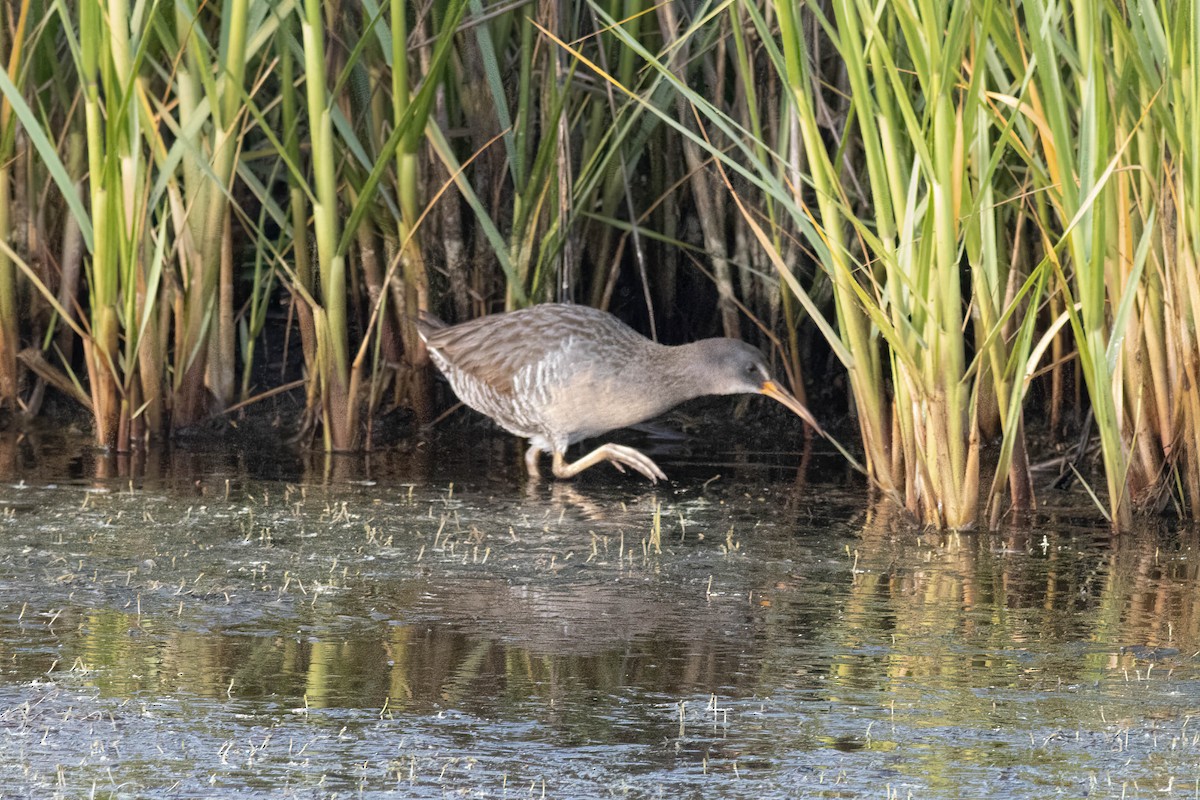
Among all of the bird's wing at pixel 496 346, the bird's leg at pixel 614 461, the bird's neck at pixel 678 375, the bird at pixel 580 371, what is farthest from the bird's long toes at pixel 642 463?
the bird's wing at pixel 496 346

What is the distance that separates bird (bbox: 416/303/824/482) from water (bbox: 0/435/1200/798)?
0.44m

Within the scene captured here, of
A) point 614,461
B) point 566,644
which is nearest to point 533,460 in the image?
point 614,461

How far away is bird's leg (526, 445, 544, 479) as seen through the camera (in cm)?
729

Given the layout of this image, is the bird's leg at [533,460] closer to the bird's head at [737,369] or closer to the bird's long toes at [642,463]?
the bird's long toes at [642,463]

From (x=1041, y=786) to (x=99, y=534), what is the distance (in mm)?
3363

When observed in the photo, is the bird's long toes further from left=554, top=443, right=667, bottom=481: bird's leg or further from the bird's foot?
the bird's foot

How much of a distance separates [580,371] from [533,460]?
47 cm

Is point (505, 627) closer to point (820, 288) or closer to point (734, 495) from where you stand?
point (734, 495)

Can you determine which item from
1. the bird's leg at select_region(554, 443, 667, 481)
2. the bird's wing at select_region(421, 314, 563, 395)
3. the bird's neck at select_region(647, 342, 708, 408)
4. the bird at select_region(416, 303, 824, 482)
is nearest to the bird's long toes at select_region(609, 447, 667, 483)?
the bird's leg at select_region(554, 443, 667, 481)

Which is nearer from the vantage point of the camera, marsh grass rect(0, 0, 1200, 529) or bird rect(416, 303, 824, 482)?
marsh grass rect(0, 0, 1200, 529)

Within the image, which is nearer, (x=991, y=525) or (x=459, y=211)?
(x=991, y=525)

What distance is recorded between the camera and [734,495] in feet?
22.1

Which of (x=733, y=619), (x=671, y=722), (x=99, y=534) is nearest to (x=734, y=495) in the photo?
(x=733, y=619)

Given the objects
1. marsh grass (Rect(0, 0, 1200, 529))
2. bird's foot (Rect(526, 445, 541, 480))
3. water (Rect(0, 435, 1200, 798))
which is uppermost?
marsh grass (Rect(0, 0, 1200, 529))
